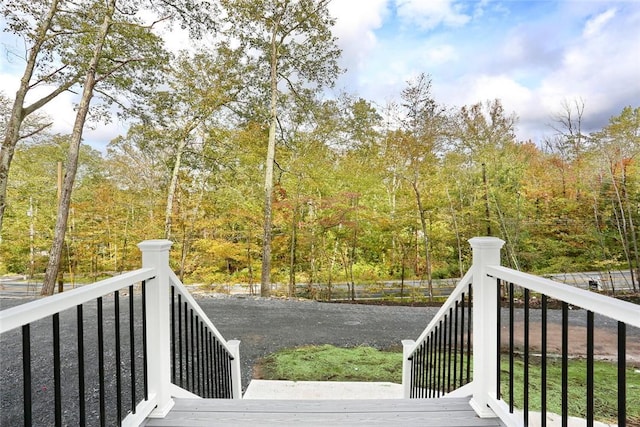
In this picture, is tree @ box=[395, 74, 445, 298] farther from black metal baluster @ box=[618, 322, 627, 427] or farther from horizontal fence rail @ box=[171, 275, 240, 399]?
black metal baluster @ box=[618, 322, 627, 427]

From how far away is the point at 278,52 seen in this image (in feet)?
28.5

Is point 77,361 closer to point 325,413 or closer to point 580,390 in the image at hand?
point 325,413

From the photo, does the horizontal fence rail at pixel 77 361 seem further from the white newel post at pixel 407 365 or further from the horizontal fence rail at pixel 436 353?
the white newel post at pixel 407 365

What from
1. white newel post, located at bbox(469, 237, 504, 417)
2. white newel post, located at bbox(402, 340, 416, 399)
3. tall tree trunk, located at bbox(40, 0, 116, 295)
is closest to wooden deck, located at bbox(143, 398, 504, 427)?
white newel post, located at bbox(469, 237, 504, 417)

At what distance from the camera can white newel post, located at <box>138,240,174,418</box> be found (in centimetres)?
153

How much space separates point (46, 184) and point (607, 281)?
51.0ft

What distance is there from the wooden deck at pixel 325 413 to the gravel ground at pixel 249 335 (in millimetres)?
1407

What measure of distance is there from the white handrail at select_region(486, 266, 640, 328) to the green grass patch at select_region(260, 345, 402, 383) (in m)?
2.71

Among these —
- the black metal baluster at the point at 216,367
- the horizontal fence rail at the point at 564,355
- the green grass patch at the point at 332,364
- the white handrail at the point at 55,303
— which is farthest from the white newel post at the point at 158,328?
the green grass patch at the point at 332,364

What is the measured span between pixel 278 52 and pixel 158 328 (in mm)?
8477

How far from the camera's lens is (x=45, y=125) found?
809cm

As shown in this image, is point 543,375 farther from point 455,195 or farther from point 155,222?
point 155,222

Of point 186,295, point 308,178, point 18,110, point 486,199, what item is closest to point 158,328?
point 186,295

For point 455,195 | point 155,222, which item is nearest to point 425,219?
point 455,195
